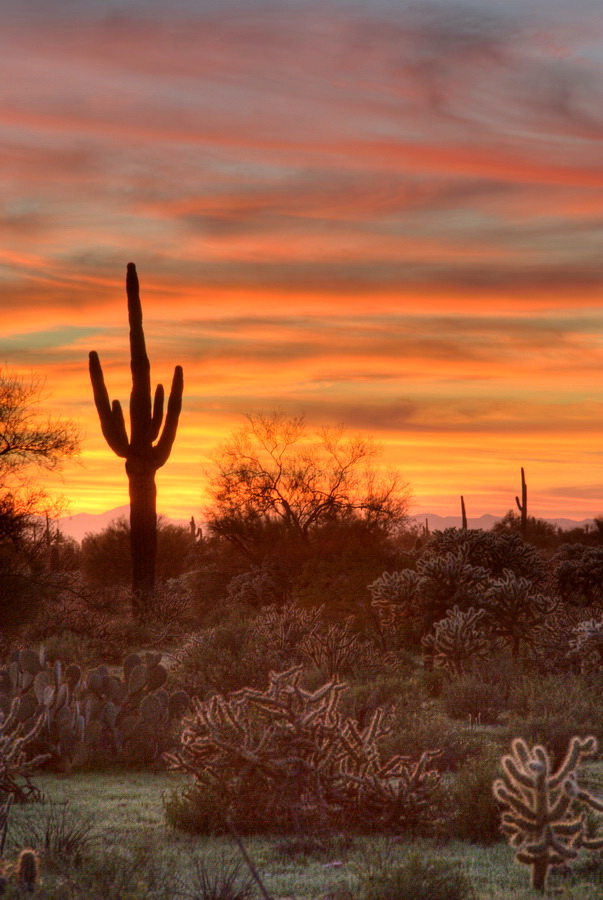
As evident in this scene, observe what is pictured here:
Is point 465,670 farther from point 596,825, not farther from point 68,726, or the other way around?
point 596,825

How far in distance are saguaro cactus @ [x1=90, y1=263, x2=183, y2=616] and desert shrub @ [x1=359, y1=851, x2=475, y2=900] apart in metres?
21.1

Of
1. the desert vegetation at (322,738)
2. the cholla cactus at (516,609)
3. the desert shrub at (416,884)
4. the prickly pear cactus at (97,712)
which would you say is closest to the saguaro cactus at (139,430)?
the desert vegetation at (322,738)

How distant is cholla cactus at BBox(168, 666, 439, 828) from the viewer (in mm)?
7938

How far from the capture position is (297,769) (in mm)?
8047

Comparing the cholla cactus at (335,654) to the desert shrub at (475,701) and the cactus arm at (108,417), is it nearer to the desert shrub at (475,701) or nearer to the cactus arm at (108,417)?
the desert shrub at (475,701)

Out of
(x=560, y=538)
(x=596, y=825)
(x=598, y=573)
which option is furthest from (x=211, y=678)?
(x=560, y=538)

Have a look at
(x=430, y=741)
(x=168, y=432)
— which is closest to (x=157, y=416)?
(x=168, y=432)

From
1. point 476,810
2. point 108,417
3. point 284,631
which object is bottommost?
point 476,810

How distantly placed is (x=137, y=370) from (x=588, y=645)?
15909mm

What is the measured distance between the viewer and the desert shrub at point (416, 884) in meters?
6.20

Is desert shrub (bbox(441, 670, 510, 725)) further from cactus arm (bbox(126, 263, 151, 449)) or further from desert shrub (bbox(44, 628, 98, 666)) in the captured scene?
cactus arm (bbox(126, 263, 151, 449))

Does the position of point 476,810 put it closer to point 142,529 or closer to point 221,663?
point 221,663

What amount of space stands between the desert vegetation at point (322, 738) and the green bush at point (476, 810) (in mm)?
17

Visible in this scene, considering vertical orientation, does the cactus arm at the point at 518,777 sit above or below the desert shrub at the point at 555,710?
above
